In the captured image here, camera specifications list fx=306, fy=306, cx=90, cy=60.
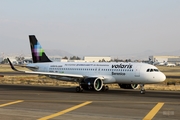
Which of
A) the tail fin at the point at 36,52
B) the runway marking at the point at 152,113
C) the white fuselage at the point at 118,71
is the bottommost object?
the runway marking at the point at 152,113

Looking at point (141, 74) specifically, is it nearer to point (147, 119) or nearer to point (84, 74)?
point (84, 74)

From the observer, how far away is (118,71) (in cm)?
3612

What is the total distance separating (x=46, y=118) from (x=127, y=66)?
20441 mm

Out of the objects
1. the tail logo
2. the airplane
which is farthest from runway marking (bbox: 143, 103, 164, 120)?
the tail logo

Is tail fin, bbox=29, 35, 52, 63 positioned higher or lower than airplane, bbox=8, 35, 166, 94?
higher

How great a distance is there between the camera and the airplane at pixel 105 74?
113 ft

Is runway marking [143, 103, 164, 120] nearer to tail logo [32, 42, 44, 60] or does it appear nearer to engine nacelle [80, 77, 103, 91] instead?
engine nacelle [80, 77, 103, 91]

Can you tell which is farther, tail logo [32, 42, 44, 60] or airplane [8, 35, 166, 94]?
tail logo [32, 42, 44, 60]

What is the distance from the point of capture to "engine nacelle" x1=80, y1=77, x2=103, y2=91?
3464 cm

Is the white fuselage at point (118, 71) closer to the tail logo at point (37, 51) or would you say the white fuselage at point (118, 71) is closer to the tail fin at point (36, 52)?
the tail fin at point (36, 52)

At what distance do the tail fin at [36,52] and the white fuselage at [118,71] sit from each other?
4.27 m

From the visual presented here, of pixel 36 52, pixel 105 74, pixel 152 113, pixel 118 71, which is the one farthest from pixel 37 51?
pixel 152 113

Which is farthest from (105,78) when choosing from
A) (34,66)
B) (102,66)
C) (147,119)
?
(147,119)

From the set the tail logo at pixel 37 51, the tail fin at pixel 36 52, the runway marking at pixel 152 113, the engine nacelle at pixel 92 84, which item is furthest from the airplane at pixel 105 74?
the runway marking at pixel 152 113
